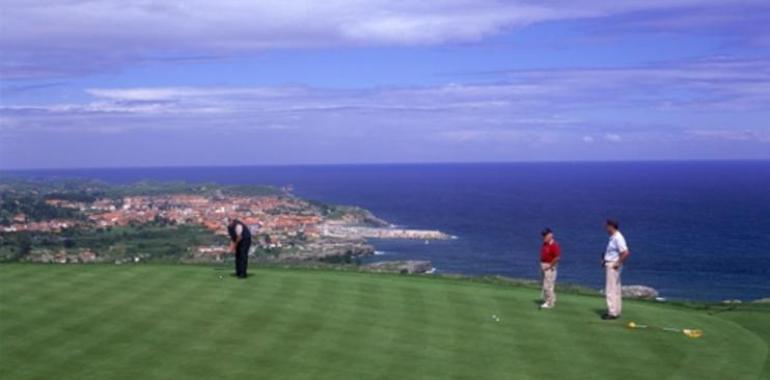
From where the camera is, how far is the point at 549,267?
682 inches

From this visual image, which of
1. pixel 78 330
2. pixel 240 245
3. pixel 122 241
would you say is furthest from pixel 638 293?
pixel 122 241

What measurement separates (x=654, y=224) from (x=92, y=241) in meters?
68.6

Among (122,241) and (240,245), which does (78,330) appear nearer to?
(240,245)

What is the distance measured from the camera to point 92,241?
228 ft

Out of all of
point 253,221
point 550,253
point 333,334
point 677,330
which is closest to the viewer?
point 333,334

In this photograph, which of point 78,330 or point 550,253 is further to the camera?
point 550,253

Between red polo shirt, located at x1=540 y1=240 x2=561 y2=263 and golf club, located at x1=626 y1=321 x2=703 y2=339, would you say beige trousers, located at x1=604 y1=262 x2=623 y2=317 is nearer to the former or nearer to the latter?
golf club, located at x1=626 y1=321 x2=703 y2=339

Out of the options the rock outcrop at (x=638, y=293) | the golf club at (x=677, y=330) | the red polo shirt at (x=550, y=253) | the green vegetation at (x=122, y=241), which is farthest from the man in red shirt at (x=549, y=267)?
the green vegetation at (x=122, y=241)

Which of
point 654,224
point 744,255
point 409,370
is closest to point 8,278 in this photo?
point 409,370

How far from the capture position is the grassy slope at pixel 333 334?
12484 mm

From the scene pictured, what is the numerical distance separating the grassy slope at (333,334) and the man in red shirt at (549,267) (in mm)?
357

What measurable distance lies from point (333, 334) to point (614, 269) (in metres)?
5.41

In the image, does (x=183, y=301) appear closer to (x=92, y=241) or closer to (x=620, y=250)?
(x=620, y=250)

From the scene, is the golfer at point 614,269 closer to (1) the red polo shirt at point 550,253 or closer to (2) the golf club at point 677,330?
(2) the golf club at point 677,330
